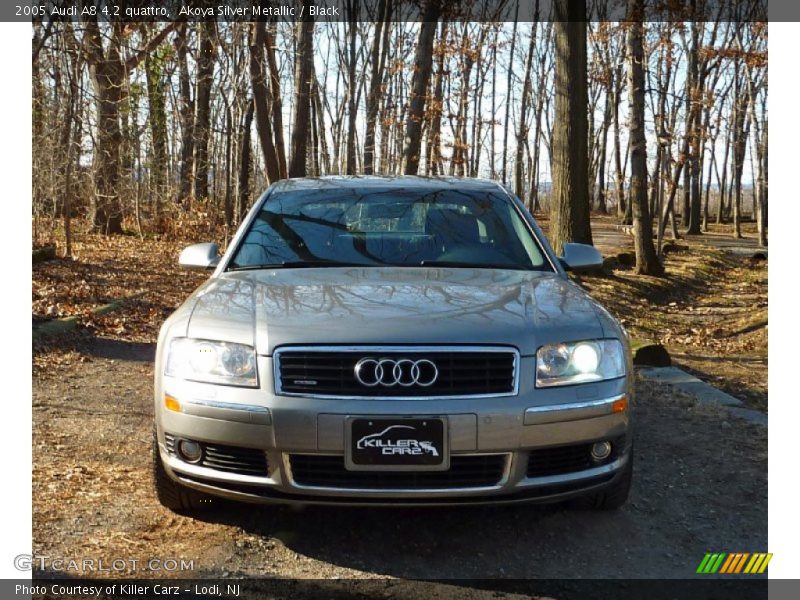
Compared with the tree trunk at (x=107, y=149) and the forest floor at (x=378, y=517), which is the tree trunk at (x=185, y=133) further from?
the forest floor at (x=378, y=517)

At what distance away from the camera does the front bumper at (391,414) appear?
3.25 m

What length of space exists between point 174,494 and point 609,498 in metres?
1.98

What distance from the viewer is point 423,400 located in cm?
325

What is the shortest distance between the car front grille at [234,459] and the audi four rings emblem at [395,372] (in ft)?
1.69

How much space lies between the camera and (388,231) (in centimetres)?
481

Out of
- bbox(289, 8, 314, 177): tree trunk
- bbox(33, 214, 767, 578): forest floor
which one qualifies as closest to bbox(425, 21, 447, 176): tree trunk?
bbox(289, 8, 314, 177): tree trunk

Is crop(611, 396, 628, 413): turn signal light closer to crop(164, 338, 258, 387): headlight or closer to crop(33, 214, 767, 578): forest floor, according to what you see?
crop(33, 214, 767, 578): forest floor

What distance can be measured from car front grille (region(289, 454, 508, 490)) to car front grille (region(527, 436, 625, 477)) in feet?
0.46

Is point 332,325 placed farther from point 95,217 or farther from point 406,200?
point 95,217

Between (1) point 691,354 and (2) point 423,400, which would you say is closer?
(2) point 423,400

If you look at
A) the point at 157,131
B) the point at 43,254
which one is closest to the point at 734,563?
the point at 43,254

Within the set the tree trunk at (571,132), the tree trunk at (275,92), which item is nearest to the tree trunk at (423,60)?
the tree trunk at (275,92)

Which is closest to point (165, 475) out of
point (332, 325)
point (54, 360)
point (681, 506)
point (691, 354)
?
point (332, 325)

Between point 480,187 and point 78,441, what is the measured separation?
9.49 ft
